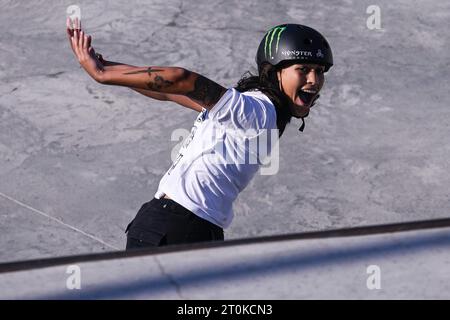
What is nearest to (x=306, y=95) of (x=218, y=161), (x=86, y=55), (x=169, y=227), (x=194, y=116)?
(x=218, y=161)

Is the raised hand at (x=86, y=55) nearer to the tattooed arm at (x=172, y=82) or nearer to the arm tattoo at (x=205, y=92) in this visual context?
the tattooed arm at (x=172, y=82)

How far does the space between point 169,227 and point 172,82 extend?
617 millimetres

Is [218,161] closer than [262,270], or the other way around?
[262,270]

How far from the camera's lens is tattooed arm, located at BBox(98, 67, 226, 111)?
4070mm

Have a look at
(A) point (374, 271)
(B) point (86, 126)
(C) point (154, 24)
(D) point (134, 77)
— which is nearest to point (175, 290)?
(A) point (374, 271)

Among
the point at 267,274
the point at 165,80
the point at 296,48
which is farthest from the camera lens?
the point at 296,48

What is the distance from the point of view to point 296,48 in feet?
14.8

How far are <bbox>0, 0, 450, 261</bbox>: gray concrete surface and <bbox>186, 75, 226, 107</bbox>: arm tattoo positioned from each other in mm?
2135

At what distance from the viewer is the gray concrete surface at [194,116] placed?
6320 millimetres

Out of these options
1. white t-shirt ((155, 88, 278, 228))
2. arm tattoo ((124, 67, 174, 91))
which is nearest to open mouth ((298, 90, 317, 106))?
white t-shirt ((155, 88, 278, 228))

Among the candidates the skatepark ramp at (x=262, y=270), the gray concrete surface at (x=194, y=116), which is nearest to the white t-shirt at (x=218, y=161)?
the skatepark ramp at (x=262, y=270)

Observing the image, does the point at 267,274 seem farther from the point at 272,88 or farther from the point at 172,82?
the point at 272,88

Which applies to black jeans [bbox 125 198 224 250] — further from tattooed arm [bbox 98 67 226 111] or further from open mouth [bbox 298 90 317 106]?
open mouth [bbox 298 90 317 106]

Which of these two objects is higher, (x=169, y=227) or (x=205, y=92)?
(x=205, y=92)
